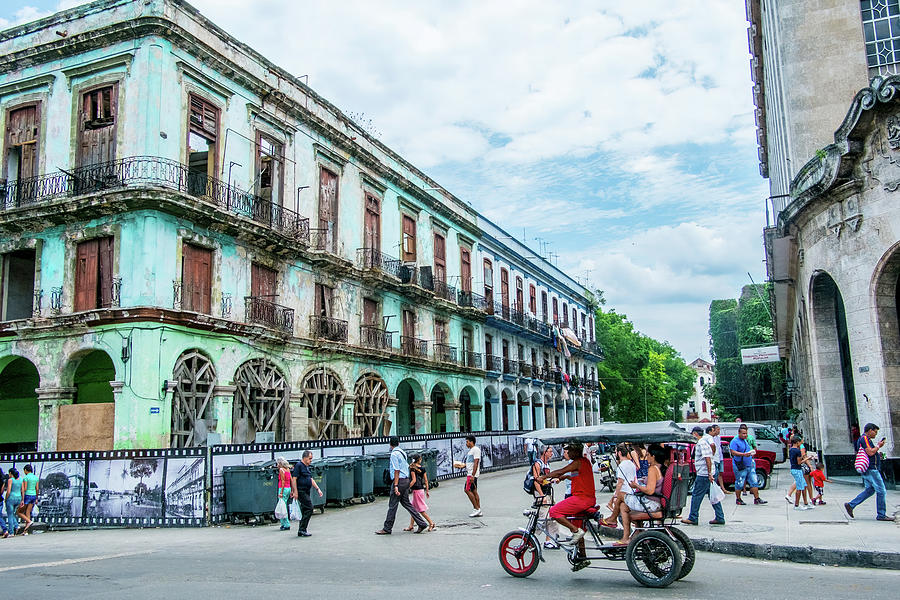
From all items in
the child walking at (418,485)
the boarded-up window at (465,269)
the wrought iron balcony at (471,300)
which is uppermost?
the boarded-up window at (465,269)

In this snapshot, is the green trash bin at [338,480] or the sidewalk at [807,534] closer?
the sidewalk at [807,534]

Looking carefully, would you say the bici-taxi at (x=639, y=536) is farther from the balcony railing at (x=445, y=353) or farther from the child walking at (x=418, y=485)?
the balcony railing at (x=445, y=353)

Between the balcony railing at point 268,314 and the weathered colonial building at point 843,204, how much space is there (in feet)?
48.7

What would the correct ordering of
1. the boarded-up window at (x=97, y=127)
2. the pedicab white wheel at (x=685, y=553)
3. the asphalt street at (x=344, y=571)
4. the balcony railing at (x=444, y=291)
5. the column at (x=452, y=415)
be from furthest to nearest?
the column at (x=452, y=415), the balcony railing at (x=444, y=291), the boarded-up window at (x=97, y=127), the pedicab white wheel at (x=685, y=553), the asphalt street at (x=344, y=571)

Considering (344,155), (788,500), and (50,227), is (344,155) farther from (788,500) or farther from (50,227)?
(788,500)

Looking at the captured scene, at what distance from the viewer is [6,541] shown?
14.4m

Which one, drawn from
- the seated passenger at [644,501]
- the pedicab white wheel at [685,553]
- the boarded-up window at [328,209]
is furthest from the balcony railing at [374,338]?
the pedicab white wheel at [685,553]

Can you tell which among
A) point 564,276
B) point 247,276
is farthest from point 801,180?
point 564,276

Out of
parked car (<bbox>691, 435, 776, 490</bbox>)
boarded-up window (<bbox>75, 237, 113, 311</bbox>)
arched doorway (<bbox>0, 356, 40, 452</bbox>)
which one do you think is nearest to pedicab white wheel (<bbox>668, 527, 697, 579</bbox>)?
parked car (<bbox>691, 435, 776, 490</bbox>)

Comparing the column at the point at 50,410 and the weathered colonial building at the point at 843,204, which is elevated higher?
the weathered colonial building at the point at 843,204

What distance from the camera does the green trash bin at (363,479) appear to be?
1928cm

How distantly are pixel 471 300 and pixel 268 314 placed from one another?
1610 cm

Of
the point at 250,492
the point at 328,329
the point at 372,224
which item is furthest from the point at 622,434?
the point at 372,224

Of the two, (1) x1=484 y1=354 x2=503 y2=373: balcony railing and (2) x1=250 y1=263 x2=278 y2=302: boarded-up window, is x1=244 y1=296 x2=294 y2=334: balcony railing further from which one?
(1) x1=484 y1=354 x2=503 y2=373: balcony railing
